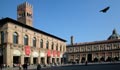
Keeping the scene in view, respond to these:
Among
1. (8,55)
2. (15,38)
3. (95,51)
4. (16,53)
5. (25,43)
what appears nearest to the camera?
(8,55)

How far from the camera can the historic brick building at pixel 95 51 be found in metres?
85.8

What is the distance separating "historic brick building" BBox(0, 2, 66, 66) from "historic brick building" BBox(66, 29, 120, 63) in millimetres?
23945

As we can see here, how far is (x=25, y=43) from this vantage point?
48375mm

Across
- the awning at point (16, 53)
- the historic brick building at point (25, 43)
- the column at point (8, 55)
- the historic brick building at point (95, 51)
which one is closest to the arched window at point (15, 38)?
the historic brick building at point (25, 43)

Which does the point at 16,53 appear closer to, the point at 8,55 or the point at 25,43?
the point at 8,55

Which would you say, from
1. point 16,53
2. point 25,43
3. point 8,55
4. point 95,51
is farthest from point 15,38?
point 95,51

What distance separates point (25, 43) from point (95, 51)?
49.0m

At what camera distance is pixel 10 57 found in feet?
135

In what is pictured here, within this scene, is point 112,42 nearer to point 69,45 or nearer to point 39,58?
point 69,45

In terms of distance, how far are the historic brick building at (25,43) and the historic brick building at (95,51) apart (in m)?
23.9

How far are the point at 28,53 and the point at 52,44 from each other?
53.6 ft

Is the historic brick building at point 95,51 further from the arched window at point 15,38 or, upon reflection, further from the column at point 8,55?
the column at point 8,55

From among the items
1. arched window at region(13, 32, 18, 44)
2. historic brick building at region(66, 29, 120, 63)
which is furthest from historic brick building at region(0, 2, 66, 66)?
historic brick building at region(66, 29, 120, 63)

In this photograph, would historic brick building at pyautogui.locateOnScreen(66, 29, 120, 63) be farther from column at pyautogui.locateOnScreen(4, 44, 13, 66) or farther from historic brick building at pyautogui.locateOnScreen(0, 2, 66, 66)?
column at pyautogui.locateOnScreen(4, 44, 13, 66)
